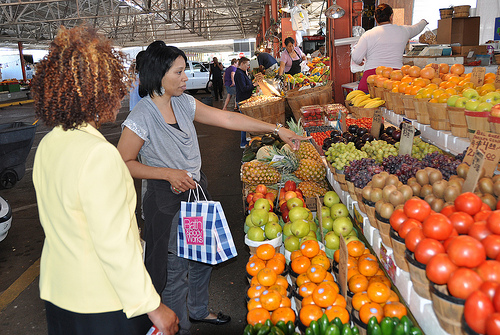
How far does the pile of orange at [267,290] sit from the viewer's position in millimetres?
2168

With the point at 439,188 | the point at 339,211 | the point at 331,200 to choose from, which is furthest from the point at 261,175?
the point at 439,188

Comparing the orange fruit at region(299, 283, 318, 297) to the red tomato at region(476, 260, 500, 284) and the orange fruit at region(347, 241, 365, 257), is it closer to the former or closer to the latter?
the orange fruit at region(347, 241, 365, 257)

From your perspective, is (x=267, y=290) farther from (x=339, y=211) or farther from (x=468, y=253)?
(x=468, y=253)

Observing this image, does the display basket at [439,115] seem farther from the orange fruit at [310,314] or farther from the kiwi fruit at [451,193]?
the orange fruit at [310,314]

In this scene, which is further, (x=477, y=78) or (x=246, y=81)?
(x=246, y=81)

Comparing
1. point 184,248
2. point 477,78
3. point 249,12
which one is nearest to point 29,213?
point 184,248

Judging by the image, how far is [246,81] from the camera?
9438mm

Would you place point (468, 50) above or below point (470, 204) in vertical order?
above

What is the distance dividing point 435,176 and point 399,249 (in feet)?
1.94

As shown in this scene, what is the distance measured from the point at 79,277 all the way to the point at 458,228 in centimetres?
146

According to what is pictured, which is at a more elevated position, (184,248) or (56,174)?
(56,174)

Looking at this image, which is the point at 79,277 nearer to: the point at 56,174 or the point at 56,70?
the point at 56,174

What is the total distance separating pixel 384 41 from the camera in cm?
506

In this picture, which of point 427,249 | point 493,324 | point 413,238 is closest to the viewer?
point 493,324
